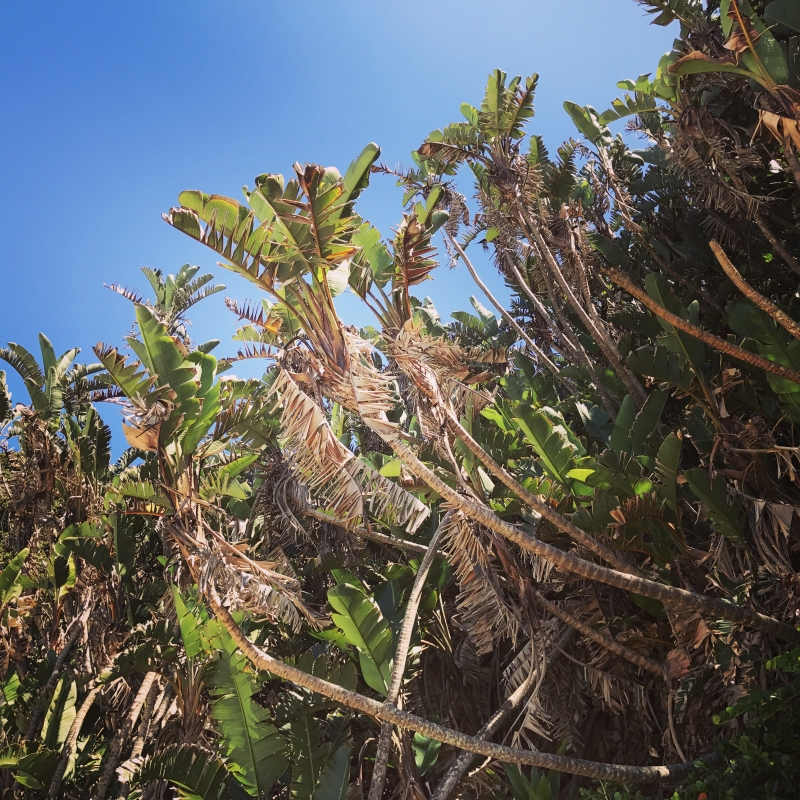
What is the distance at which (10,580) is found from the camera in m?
8.45

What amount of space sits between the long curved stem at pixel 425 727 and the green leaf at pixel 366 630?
39.6 inches

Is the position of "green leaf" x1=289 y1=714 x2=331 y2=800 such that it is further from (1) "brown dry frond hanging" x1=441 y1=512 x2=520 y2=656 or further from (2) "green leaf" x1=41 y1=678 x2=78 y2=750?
(2) "green leaf" x1=41 y1=678 x2=78 y2=750

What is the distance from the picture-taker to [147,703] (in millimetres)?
8305

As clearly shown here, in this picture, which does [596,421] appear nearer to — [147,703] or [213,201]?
[213,201]

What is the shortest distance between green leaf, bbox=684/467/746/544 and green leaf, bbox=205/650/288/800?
4.36m

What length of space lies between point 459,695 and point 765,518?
4097mm

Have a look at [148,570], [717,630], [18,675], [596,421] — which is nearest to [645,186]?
[596,421]

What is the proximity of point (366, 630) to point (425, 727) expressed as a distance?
1.29 m

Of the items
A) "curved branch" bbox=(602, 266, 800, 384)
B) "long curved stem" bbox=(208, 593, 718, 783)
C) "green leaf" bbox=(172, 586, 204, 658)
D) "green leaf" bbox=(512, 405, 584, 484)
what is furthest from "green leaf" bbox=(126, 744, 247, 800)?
"curved branch" bbox=(602, 266, 800, 384)

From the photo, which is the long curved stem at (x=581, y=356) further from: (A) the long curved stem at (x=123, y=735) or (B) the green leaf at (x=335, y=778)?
(A) the long curved stem at (x=123, y=735)

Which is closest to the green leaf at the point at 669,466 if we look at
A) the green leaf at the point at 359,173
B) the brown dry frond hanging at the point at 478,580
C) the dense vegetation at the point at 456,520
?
the dense vegetation at the point at 456,520

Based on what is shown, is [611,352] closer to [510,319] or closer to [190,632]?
[510,319]

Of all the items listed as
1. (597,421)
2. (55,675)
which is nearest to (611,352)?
(597,421)

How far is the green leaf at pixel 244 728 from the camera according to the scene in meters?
6.28
